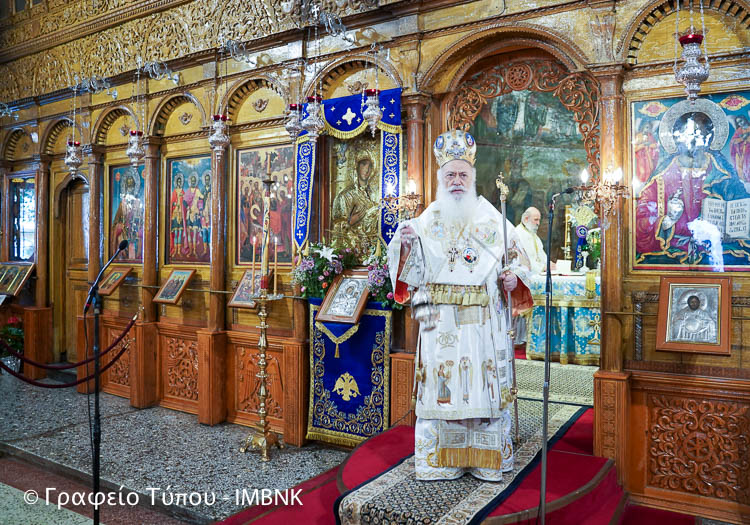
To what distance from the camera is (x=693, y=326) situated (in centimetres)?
457

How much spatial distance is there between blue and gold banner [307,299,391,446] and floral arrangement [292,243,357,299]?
0.69 ft

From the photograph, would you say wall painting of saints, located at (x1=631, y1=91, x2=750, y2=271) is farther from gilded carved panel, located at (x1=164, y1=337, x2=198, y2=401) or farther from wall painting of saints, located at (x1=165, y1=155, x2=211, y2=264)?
gilded carved panel, located at (x1=164, y1=337, x2=198, y2=401)

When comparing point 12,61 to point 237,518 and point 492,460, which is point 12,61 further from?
point 492,460

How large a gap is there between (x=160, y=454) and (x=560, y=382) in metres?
4.76

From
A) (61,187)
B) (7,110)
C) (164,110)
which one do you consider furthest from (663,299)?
(7,110)

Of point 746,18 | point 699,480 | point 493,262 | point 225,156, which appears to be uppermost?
point 746,18

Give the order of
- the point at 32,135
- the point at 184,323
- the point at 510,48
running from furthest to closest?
1. the point at 32,135
2. the point at 184,323
3. the point at 510,48

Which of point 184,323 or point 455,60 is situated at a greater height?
point 455,60

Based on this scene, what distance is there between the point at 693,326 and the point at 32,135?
10.6 meters

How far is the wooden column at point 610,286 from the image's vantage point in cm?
480

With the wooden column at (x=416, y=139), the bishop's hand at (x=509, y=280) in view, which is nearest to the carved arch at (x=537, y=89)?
the wooden column at (x=416, y=139)

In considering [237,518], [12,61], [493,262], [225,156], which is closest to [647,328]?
[493,262]

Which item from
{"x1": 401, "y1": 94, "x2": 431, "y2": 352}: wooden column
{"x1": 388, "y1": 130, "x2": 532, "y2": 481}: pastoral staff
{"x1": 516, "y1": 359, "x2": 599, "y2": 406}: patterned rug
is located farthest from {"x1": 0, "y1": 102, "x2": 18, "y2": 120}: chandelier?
{"x1": 516, "y1": 359, "x2": 599, "y2": 406}: patterned rug

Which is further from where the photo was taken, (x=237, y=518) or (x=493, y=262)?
(x=237, y=518)
